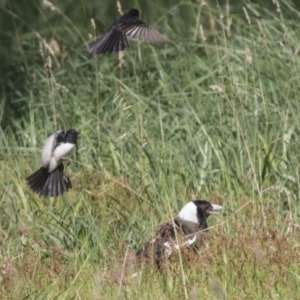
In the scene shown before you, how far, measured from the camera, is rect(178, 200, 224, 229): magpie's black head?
5.64m

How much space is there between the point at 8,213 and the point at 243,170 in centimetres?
123

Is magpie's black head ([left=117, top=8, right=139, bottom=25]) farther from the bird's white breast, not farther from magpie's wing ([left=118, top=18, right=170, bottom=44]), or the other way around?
the bird's white breast

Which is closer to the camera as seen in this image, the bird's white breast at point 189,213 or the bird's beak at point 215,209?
the bird's white breast at point 189,213

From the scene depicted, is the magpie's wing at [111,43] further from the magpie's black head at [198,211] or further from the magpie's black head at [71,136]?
the magpie's black head at [198,211]

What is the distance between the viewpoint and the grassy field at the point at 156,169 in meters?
4.80

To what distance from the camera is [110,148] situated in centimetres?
691

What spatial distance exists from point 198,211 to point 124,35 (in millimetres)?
1146

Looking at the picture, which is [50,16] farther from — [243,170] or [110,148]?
[243,170]

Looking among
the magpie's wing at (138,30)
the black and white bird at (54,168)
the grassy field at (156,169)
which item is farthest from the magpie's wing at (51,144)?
the magpie's wing at (138,30)

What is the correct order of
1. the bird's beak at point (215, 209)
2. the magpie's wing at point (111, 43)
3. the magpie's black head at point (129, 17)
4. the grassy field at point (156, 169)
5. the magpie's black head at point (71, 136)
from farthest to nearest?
the magpie's black head at point (129, 17) < the magpie's wing at point (111, 43) < the magpie's black head at point (71, 136) < the bird's beak at point (215, 209) < the grassy field at point (156, 169)

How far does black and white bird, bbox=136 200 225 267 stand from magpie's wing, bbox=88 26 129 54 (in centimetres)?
89

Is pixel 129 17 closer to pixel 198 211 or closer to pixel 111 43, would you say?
pixel 111 43

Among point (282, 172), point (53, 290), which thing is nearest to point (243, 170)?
point (282, 172)

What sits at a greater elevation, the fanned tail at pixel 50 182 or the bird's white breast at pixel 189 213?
the fanned tail at pixel 50 182
